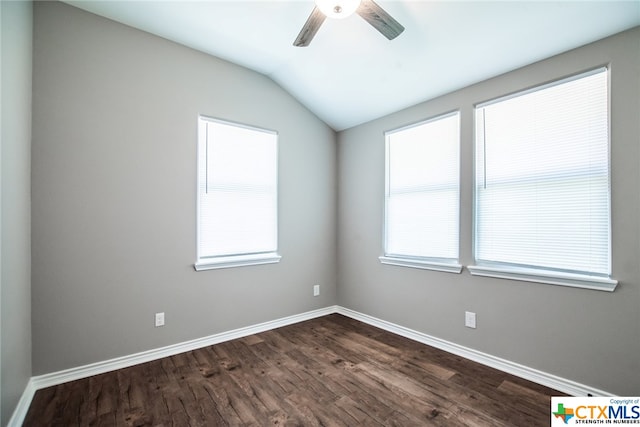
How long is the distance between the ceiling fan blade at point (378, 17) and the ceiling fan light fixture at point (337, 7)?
42 mm

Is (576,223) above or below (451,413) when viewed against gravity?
above

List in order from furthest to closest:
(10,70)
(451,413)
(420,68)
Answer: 1. (420,68)
2. (451,413)
3. (10,70)

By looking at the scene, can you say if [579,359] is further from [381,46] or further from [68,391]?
[68,391]

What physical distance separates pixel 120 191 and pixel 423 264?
288 cm

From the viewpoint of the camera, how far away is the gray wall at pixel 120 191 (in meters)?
2.16

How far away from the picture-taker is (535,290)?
2.25m

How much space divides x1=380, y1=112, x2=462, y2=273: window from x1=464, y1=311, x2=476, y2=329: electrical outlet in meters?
0.40

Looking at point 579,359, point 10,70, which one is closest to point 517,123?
point 579,359

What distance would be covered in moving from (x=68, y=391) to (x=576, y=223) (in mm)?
3851

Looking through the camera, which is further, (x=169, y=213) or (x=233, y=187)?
(x=233, y=187)

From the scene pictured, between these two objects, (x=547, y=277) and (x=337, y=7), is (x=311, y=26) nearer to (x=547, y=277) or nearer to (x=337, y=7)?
(x=337, y=7)

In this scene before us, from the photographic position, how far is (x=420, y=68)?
8.65ft

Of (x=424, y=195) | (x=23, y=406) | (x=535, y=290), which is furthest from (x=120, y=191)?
(x=535, y=290)

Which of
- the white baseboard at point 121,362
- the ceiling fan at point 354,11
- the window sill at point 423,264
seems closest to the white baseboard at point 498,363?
the window sill at point 423,264
